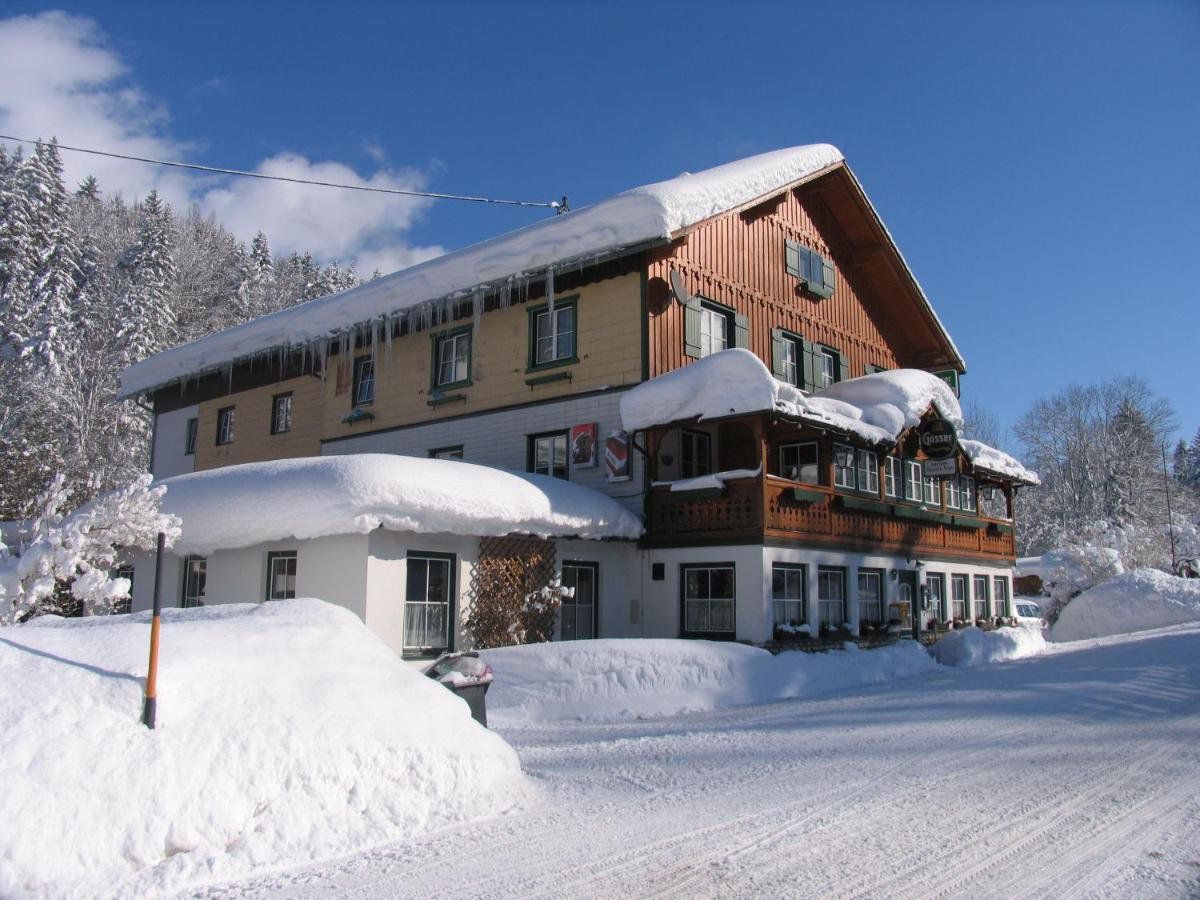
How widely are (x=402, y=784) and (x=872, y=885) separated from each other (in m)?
3.00

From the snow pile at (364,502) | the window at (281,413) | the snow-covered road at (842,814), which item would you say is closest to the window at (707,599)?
the snow pile at (364,502)

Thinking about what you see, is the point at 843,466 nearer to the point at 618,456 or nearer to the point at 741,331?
the point at 741,331

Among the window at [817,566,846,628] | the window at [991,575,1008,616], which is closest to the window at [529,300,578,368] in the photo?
the window at [817,566,846,628]

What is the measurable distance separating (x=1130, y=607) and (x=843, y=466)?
1151cm

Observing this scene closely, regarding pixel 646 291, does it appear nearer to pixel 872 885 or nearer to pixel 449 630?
pixel 449 630

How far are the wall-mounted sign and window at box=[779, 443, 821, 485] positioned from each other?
3239 mm

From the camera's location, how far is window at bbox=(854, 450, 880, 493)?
1948 cm

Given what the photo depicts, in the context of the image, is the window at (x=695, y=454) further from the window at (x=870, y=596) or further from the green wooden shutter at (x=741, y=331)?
the window at (x=870, y=596)

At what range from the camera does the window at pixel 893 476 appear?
67.3 ft

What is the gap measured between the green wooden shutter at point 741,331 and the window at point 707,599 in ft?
17.3

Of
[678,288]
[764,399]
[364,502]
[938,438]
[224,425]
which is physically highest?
[678,288]

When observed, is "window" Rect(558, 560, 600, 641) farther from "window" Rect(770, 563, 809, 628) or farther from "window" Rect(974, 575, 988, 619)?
"window" Rect(974, 575, 988, 619)

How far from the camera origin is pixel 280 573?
15.3 metres

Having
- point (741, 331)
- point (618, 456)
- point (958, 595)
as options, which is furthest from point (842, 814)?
point (958, 595)
